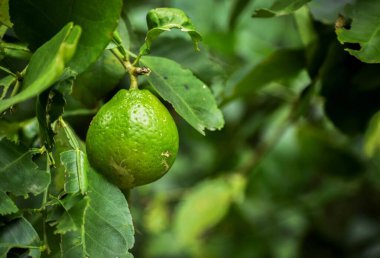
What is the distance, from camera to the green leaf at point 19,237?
23.2 inches

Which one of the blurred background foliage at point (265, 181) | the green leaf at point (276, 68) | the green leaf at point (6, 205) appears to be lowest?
the blurred background foliage at point (265, 181)

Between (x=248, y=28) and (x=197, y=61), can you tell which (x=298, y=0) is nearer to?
(x=197, y=61)

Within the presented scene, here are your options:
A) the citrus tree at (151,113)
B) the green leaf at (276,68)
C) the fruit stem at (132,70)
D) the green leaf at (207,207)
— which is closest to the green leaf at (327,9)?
the citrus tree at (151,113)

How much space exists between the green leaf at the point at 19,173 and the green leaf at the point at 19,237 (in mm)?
32

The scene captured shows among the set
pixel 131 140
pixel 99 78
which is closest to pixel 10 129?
pixel 99 78

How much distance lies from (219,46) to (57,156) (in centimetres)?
83

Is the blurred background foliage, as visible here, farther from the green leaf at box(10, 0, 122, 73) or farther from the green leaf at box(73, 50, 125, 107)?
the green leaf at box(10, 0, 122, 73)

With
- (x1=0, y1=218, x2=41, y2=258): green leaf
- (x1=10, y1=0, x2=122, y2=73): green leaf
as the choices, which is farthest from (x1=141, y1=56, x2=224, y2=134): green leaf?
(x1=0, y1=218, x2=41, y2=258): green leaf

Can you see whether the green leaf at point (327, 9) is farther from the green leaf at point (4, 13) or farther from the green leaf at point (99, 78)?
the green leaf at point (4, 13)

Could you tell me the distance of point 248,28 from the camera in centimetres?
197

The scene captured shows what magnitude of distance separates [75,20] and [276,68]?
0.45 metres

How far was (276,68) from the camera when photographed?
0.98 meters

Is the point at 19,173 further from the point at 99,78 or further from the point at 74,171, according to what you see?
the point at 99,78

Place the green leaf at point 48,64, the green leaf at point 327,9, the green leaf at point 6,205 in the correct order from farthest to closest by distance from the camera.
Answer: the green leaf at point 327,9 < the green leaf at point 6,205 < the green leaf at point 48,64
